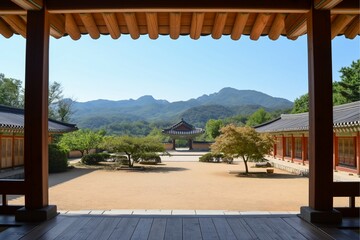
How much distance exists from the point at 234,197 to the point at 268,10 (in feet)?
23.6

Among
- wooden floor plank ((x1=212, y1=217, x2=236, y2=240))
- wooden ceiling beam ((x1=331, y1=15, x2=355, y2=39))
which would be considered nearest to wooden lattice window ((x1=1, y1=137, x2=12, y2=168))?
wooden floor plank ((x1=212, y1=217, x2=236, y2=240))

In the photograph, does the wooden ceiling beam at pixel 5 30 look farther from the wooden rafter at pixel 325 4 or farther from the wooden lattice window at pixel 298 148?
the wooden lattice window at pixel 298 148

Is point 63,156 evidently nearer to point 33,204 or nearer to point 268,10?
point 33,204

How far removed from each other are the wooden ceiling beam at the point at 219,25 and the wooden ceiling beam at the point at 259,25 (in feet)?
1.37

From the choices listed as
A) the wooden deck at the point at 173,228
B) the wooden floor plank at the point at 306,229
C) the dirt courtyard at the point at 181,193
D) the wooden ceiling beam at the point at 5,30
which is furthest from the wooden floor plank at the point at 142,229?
the dirt courtyard at the point at 181,193

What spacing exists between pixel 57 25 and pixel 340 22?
3.47 meters

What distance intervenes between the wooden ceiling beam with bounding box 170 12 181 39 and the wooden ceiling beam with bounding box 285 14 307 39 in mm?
1381

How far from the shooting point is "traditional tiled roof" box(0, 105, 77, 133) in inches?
582

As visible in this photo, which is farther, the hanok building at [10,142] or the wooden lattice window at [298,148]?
the wooden lattice window at [298,148]

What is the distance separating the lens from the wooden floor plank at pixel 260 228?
306cm

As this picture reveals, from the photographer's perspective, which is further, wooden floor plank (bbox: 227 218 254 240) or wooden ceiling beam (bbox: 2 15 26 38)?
wooden ceiling beam (bbox: 2 15 26 38)

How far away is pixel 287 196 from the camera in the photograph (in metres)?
10.0

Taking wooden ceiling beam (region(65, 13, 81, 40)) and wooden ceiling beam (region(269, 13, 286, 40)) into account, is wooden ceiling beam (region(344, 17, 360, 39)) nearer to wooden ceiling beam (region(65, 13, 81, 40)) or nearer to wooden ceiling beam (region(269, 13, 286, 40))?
wooden ceiling beam (region(269, 13, 286, 40))

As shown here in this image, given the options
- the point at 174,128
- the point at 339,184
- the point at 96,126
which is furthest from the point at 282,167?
the point at 96,126
